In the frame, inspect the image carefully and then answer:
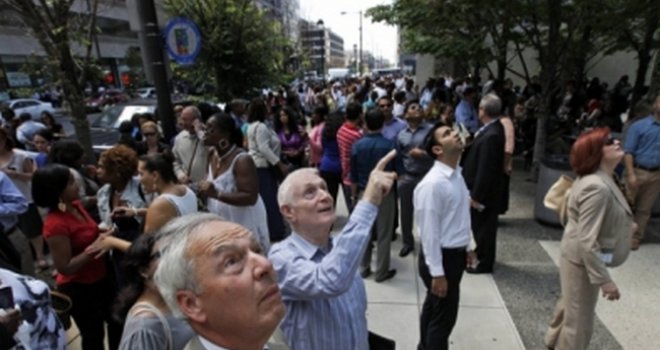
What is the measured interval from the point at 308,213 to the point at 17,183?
4669mm

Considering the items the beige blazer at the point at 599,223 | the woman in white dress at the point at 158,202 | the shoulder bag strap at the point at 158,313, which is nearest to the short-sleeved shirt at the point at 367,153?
the beige blazer at the point at 599,223

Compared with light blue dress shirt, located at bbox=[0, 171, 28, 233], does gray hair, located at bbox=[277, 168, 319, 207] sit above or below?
above

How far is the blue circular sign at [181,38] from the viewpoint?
5.35 m

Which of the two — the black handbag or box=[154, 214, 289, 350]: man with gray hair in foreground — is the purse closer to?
the black handbag

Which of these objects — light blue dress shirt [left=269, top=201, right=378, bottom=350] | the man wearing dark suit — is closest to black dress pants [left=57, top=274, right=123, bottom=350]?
light blue dress shirt [left=269, top=201, right=378, bottom=350]

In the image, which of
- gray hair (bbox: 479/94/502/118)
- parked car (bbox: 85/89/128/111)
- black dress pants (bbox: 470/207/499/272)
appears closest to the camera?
gray hair (bbox: 479/94/502/118)

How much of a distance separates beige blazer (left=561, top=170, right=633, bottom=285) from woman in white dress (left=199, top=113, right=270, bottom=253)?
2357 millimetres

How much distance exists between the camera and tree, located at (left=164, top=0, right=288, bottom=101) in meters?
8.79

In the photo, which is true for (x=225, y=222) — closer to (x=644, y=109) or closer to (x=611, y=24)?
(x=644, y=109)

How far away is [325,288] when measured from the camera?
1.65m

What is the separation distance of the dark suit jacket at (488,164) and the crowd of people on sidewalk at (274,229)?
17mm

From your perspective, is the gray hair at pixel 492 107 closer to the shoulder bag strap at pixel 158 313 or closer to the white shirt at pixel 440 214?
the white shirt at pixel 440 214

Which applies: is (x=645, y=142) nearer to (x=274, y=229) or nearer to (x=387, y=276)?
(x=387, y=276)

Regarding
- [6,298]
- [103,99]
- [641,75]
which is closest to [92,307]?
[6,298]
